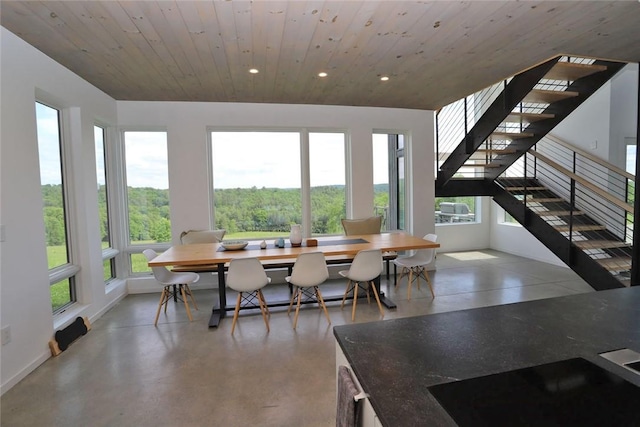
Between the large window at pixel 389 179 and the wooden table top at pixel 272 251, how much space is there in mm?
1454

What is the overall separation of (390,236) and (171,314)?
292cm

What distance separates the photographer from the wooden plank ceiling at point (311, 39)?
2262 mm

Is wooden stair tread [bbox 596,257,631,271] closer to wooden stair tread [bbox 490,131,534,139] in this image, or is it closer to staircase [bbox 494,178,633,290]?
staircase [bbox 494,178,633,290]

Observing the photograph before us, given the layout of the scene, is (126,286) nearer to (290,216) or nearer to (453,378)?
(290,216)

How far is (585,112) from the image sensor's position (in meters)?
4.95

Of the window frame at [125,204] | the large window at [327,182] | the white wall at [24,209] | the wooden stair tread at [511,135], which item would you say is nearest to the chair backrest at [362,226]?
the large window at [327,182]

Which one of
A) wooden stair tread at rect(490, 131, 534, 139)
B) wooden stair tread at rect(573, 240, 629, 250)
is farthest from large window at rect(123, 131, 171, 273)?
wooden stair tread at rect(573, 240, 629, 250)

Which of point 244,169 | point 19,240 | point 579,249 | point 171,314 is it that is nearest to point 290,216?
point 244,169

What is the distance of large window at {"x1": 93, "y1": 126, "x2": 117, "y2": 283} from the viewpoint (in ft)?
13.6

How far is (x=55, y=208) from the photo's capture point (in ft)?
10.6

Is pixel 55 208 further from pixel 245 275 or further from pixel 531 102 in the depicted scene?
pixel 531 102

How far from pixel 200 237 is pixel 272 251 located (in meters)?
1.49

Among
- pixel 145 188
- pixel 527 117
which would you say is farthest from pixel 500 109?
pixel 145 188

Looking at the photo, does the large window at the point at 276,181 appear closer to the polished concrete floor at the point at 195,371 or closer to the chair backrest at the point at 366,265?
the polished concrete floor at the point at 195,371
